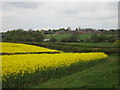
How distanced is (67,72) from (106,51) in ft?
61.4

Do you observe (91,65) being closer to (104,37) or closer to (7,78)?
(7,78)

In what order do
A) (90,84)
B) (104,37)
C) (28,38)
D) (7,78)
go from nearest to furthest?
1. (90,84)
2. (7,78)
3. (104,37)
4. (28,38)

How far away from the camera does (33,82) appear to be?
10156 mm

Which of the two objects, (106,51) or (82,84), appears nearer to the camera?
(82,84)

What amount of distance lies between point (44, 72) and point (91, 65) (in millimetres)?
6620

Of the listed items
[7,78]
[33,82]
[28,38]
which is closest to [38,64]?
[33,82]

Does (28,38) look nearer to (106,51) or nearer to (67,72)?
(106,51)

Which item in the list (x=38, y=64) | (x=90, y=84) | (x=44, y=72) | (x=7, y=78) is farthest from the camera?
(x=38, y=64)

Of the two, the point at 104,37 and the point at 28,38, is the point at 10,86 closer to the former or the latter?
the point at 104,37

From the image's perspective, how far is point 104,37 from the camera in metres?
49.1

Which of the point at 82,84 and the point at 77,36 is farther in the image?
the point at 77,36

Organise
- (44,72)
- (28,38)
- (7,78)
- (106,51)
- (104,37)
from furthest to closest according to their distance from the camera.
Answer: (28,38), (104,37), (106,51), (44,72), (7,78)

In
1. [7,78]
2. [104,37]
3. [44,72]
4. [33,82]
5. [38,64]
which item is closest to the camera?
[7,78]

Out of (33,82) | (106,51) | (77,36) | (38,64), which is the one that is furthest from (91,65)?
(77,36)
